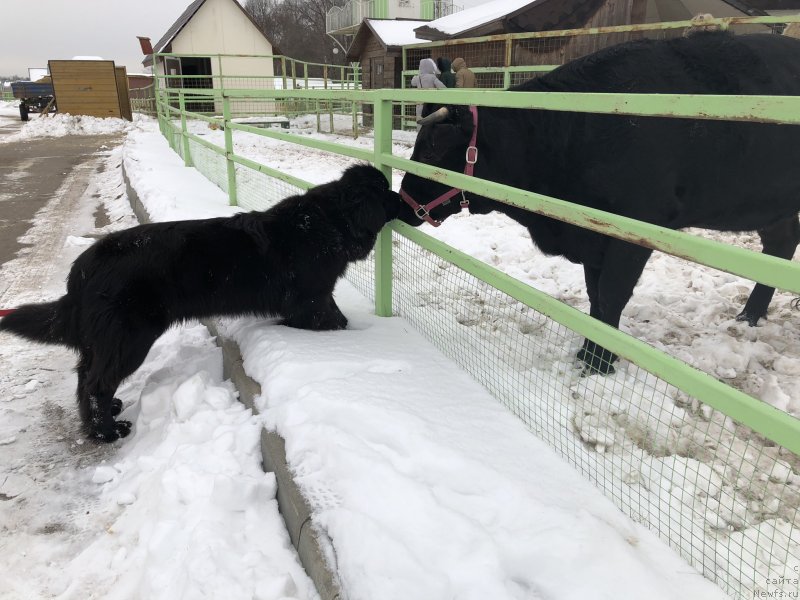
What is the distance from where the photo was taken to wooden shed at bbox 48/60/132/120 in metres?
24.9

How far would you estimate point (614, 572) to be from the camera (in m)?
1.57

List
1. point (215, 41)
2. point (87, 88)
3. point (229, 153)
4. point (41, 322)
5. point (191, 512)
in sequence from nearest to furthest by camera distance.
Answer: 1. point (191, 512)
2. point (41, 322)
3. point (229, 153)
4. point (87, 88)
5. point (215, 41)

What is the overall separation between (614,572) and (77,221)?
26.7ft

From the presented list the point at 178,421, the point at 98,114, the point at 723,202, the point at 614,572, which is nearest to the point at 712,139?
the point at 723,202

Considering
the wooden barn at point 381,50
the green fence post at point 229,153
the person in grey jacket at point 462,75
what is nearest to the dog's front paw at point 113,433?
the green fence post at point 229,153

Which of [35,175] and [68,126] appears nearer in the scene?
[35,175]

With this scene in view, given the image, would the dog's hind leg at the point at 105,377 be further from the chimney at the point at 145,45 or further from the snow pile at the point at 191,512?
the chimney at the point at 145,45

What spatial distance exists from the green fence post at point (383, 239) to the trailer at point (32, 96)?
32.5 metres

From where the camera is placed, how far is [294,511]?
76.7 inches

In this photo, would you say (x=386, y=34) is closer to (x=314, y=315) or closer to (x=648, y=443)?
(x=314, y=315)

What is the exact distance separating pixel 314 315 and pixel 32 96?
36.6 metres

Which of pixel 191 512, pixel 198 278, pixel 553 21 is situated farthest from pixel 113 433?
pixel 553 21

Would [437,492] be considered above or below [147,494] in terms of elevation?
above

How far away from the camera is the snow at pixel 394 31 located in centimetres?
1891
